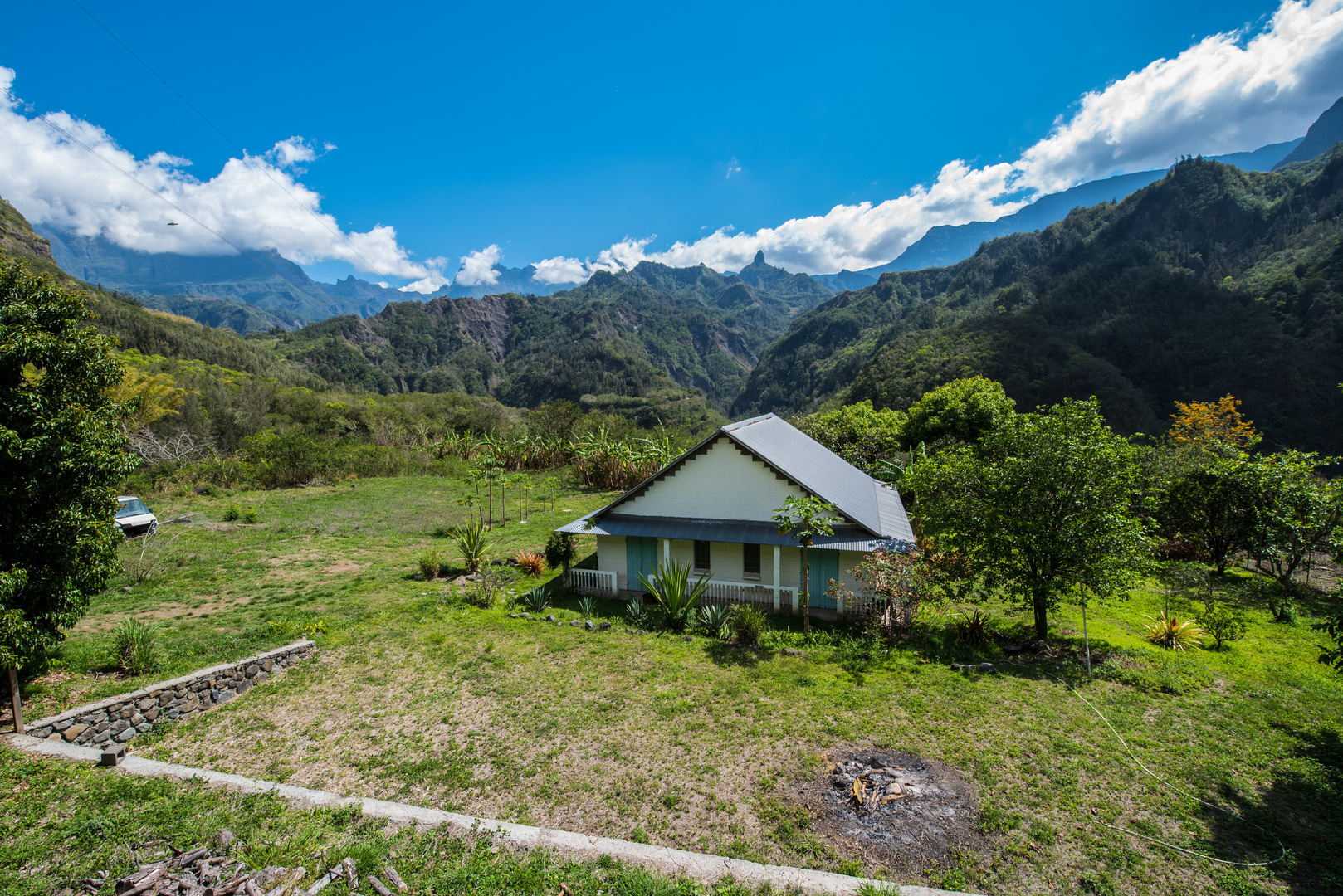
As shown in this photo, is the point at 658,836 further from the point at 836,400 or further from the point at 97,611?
the point at 836,400

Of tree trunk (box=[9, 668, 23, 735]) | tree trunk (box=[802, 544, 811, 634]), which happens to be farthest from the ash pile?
tree trunk (box=[9, 668, 23, 735])

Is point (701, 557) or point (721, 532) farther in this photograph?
point (701, 557)

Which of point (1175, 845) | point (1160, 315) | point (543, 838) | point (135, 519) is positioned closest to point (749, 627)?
point (543, 838)

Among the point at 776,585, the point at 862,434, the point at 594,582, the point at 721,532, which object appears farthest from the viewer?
the point at 862,434

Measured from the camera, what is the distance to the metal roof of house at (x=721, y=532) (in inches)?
472

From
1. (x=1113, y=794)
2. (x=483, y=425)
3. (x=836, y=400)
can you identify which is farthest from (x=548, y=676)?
(x=836, y=400)

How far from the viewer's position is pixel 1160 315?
238 ft

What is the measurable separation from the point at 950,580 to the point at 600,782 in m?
8.24

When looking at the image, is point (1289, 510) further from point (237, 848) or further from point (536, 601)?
point (237, 848)

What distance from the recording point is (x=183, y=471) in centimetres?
2866

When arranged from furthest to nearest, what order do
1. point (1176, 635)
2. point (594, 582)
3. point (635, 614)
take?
point (594, 582) → point (635, 614) → point (1176, 635)

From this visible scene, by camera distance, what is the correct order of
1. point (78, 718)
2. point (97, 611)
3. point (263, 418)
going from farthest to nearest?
point (263, 418), point (97, 611), point (78, 718)

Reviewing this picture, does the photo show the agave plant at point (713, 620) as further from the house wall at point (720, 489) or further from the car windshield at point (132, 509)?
the car windshield at point (132, 509)

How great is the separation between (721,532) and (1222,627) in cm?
1058
